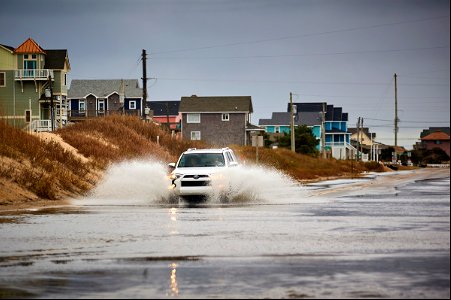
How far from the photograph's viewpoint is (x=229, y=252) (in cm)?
1470

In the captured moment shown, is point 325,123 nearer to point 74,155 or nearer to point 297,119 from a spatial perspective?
point 297,119

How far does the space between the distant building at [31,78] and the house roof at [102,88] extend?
25660mm

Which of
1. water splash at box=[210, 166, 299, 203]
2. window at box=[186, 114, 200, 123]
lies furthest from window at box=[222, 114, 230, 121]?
water splash at box=[210, 166, 299, 203]

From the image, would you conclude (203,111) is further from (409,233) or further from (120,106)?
(409,233)

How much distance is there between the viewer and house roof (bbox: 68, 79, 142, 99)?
123250 millimetres

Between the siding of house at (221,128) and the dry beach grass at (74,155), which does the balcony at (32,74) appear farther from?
the dry beach grass at (74,155)

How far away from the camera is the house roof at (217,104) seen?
11394cm

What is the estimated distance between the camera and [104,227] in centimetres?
1988

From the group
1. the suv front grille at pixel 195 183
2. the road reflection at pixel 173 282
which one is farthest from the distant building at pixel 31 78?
the road reflection at pixel 173 282

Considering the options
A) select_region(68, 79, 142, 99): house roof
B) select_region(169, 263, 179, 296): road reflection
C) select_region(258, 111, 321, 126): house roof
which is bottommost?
select_region(169, 263, 179, 296): road reflection

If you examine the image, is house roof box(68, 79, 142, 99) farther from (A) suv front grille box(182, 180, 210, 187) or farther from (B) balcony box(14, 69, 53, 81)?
(A) suv front grille box(182, 180, 210, 187)

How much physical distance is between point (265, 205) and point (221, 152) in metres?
3.74

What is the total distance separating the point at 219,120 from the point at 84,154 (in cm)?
7144

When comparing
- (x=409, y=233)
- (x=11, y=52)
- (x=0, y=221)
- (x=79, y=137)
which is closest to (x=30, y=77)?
(x=11, y=52)
